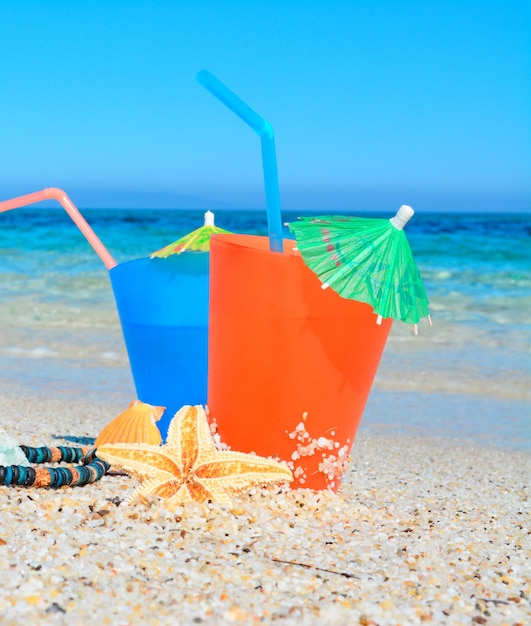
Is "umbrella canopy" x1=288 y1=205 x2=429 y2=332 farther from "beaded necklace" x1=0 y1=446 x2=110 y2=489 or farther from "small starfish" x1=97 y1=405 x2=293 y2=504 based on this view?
"beaded necklace" x1=0 y1=446 x2=110 y2=489

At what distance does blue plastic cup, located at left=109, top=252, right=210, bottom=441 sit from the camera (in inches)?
91.0

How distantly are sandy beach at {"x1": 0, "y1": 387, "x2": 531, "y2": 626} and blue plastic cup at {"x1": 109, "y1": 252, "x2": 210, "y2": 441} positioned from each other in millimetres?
395

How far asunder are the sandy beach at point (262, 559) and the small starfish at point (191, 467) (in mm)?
48

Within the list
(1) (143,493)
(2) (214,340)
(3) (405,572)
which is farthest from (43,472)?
(3) (405,572)

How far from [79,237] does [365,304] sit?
15.9m

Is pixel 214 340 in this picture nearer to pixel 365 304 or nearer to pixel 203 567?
pixel 365 304

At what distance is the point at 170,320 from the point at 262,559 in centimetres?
92

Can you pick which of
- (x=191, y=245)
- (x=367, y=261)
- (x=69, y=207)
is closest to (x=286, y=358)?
(x=367, y=261)

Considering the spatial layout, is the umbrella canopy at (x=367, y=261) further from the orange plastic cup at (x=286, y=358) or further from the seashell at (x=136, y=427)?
the seashell at (x=136, y=427)

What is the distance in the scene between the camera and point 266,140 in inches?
74.2

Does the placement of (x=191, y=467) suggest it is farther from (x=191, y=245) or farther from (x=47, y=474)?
(x=191, y=245)

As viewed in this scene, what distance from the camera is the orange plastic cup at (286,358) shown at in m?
1.88

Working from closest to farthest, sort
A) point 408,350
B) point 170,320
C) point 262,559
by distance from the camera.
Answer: point 262,559 → point 170,320 → point 408,350

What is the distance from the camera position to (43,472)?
6.15 feet
